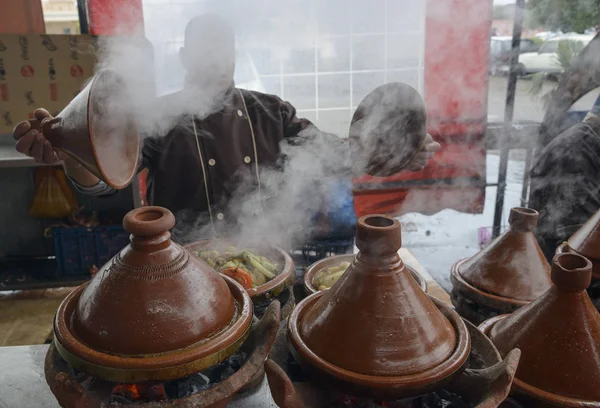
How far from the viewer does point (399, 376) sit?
1.29 meters

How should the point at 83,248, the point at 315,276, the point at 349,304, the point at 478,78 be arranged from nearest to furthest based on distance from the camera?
the point at 349,304 → the point at 315,276 → the point at 83,248 → the point at 478,78

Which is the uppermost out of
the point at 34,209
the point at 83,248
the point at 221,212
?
the point at 221,212

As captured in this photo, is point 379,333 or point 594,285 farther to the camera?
point 594,285

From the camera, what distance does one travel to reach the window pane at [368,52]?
515 centimetres

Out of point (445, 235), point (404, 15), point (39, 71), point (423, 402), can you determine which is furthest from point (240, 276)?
point (445, 235)

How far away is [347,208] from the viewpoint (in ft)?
14.5

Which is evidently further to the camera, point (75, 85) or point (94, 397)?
point (75, 85)

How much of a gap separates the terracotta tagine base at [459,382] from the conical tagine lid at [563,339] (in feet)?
0.33

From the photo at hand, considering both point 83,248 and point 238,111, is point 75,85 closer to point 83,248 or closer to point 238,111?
point 83,248

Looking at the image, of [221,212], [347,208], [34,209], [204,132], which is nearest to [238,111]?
[204,132]

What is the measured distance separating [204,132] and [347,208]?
1610mm

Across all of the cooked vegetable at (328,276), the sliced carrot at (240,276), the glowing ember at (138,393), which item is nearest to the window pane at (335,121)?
the cooked vegetable at (328,276)

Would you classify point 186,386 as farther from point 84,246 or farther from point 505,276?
point 84,246

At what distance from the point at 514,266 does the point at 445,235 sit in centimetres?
580
